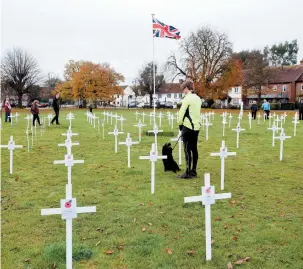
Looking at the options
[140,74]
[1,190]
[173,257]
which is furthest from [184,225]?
[140,74]

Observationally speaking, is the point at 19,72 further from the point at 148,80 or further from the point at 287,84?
the point at 287,84

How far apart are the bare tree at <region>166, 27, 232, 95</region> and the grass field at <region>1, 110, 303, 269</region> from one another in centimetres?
4365

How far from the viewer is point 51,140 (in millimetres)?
16438

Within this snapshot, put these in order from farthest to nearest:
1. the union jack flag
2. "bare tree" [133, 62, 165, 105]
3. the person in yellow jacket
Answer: "bare tree" [133, 62, 165, 105], the union jack flag, the person in yellow jacket

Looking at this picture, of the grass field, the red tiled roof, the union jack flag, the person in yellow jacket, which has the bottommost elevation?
the grass field

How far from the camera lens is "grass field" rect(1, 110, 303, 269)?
448 centimetres

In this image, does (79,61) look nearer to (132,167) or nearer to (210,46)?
(210,46)

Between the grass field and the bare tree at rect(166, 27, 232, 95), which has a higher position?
the bare tree at rect(166, 27, 232, 95)

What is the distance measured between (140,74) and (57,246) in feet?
287

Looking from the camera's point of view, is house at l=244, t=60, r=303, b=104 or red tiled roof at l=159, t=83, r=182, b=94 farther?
red tiled roof at l=159, t=83, r=182, b=94

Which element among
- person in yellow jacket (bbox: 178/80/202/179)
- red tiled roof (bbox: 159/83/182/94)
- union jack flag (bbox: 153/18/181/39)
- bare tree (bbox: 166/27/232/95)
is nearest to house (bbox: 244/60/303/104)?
bare tree (bbox: 166/27/232/95)

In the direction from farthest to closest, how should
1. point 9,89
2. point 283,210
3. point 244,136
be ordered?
point 9,89
point 244,136
point 283,210

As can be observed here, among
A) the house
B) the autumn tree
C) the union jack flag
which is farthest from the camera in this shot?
the house

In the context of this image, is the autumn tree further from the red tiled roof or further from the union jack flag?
the union jack flag
